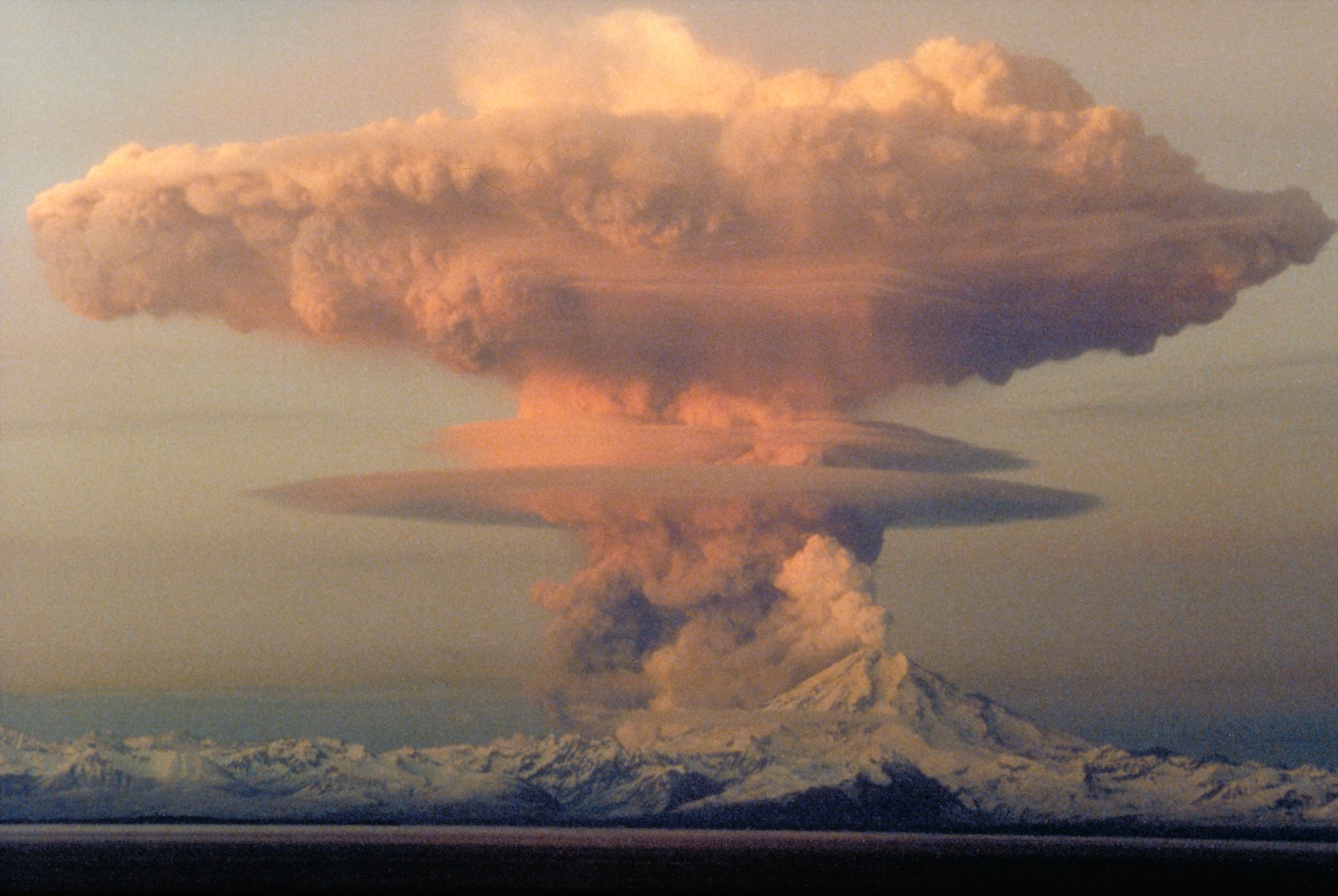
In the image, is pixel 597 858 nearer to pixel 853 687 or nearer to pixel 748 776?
pixel 853 687

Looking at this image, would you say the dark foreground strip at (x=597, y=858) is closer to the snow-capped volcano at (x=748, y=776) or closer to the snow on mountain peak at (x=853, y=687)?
the snow-capped volcano at (x=748, y=776)

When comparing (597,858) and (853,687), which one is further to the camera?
(853,687)

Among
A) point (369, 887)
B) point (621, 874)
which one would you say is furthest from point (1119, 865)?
point (369, 887)

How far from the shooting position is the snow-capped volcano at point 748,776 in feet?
89.4

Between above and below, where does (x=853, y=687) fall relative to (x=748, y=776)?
above

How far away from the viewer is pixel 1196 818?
102 ft

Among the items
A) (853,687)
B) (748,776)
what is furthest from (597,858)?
(748,776)

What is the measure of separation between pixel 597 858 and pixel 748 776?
25.7ft

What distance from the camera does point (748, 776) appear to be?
29781 mm

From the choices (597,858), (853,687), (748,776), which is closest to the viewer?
(597,858)

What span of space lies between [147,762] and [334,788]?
12.4ft

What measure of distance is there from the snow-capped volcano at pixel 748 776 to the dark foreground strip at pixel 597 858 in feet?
2.74

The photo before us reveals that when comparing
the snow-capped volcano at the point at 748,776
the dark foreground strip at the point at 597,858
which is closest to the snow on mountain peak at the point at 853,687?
the snow-capped volcano at the point at 748,776

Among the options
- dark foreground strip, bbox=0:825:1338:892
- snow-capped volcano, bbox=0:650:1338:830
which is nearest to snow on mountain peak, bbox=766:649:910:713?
snow-capped volcano, bbox=0:650:1338:830
